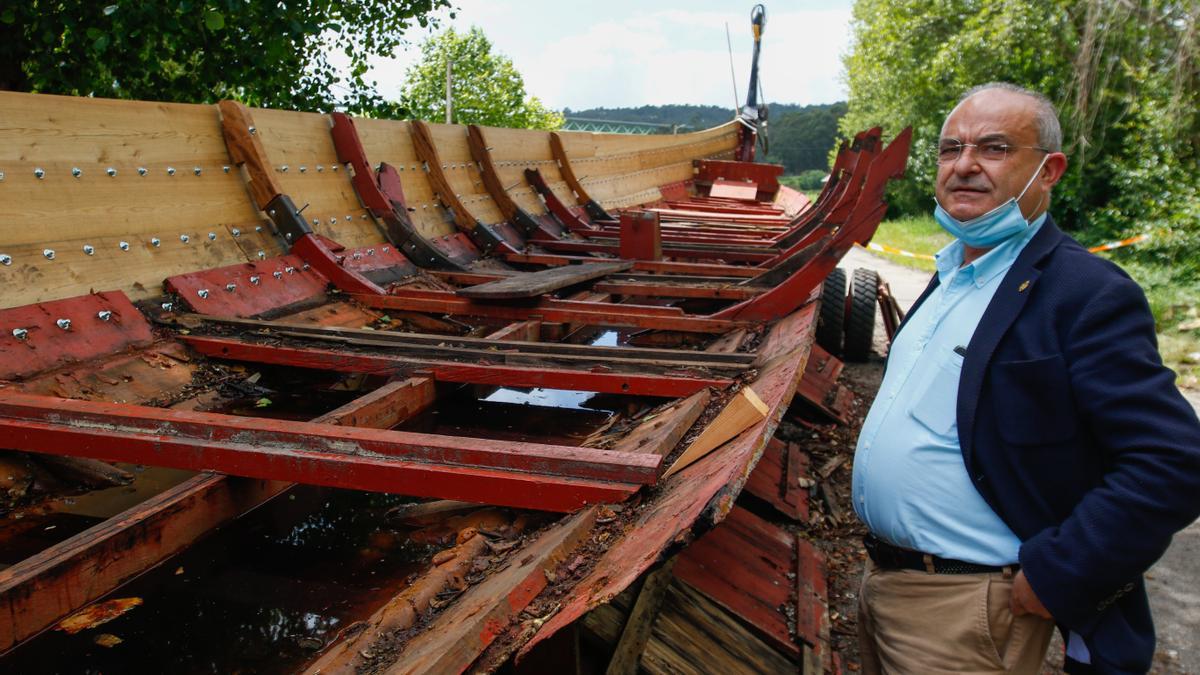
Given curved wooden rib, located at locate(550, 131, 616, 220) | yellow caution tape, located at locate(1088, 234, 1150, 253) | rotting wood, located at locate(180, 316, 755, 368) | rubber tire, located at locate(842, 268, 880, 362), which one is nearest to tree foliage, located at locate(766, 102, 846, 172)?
yellow caution tape, located at locate(1088, 234, 1150, 253)

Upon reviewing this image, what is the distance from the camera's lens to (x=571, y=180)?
790 centimetres

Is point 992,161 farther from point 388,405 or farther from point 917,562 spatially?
point 388,405

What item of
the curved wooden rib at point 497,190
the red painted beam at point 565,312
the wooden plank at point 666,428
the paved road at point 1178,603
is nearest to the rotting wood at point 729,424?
the wooden plank at point 666,428

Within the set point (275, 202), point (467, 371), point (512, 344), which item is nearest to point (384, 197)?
point (275, 202)

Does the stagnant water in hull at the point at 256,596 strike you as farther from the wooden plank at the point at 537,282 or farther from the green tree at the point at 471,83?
the green tree at the point at 471,83

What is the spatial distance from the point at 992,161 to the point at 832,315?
18.4 feet

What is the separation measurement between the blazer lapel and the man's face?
0.12m

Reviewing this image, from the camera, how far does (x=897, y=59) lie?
70.0 ft

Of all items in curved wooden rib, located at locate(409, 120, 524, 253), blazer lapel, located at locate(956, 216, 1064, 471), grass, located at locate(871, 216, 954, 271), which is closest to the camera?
blazer lapel, located at locate(956, 216, 1064, 471)

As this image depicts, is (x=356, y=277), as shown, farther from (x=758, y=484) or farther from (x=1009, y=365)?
(x=1009, y=365)

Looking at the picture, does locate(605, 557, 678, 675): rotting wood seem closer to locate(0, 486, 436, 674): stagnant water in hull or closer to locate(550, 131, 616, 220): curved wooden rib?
locate(0, 486, 436, 674): stagnant water in hull

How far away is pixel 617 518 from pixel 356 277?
8.60 feet

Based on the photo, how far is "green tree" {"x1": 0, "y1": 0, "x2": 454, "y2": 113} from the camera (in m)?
5.57

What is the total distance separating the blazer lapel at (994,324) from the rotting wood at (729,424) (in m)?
0.56
